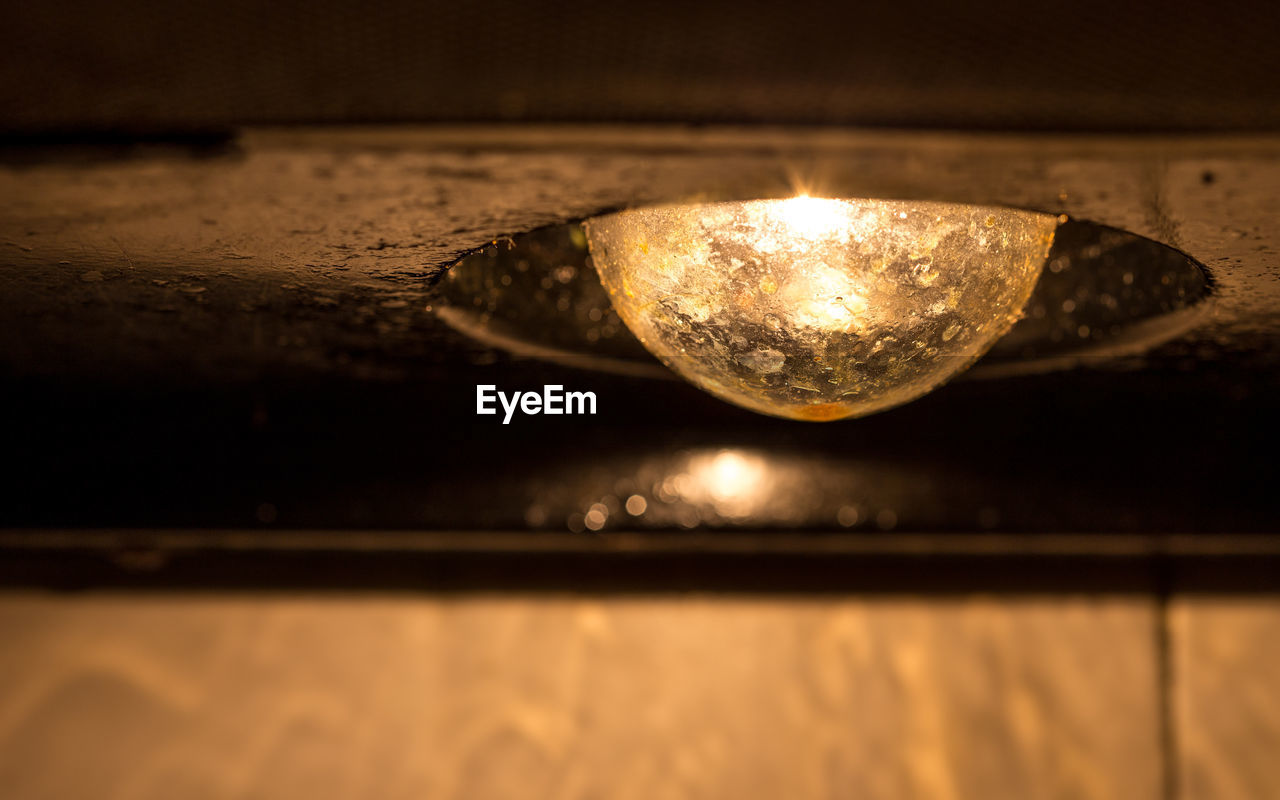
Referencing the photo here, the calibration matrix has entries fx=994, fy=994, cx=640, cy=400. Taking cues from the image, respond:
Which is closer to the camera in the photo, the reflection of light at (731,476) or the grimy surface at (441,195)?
the grimy surface at (441,195)

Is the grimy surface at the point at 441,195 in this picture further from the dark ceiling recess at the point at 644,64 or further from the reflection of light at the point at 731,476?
the reflection of light at the point at 731,476

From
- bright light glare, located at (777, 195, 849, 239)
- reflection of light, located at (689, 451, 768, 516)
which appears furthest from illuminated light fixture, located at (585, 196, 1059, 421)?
reflection of light, located at (689, 451, 768, 516)

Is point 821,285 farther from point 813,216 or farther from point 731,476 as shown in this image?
point 731,476

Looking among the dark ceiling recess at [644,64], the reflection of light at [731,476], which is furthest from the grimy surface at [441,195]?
the reflection of light at [731,476]

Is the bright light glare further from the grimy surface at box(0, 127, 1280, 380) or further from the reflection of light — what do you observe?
the reflection of light

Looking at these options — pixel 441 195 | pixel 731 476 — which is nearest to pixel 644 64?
pixel 441 195

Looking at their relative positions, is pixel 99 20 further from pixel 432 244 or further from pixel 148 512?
pixel 148 512

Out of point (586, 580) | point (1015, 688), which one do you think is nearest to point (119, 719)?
point (586, 580)
